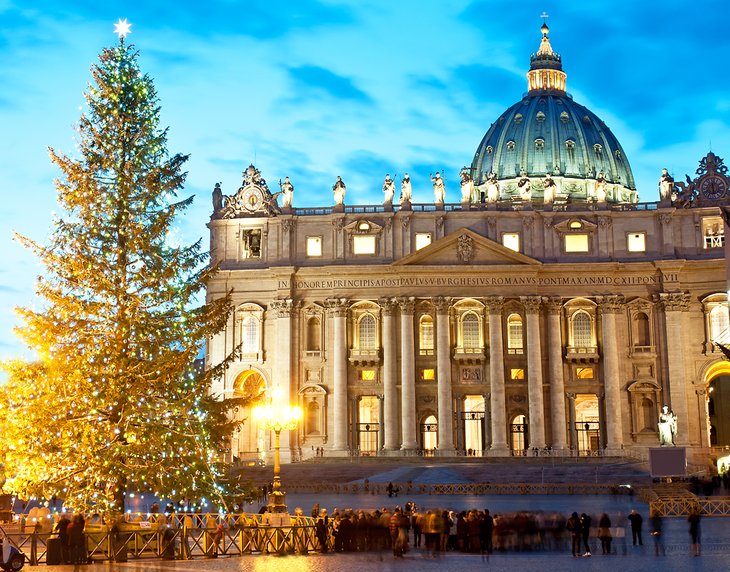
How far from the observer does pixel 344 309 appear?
240 ft

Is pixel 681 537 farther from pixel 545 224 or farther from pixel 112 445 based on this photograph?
pixel 545 224

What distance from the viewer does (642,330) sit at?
2921 inches

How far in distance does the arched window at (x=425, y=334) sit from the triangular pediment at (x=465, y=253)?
380cm

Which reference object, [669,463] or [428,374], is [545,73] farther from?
[669,463]

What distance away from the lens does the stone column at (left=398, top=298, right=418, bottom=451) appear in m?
71.3

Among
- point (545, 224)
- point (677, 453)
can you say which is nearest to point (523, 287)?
point (545, 224)

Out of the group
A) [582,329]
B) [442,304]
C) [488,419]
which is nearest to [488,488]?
[488,419]

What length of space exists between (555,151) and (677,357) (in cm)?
3415

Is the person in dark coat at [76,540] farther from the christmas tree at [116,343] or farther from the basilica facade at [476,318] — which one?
the basilica facade at [476,318]

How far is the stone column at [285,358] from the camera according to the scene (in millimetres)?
72438

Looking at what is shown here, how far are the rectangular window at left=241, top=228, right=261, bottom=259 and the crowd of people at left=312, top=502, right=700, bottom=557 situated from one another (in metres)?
47.9

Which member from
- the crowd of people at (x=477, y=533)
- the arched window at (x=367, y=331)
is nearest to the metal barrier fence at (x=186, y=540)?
the crowd of people at (x=477, y=533)

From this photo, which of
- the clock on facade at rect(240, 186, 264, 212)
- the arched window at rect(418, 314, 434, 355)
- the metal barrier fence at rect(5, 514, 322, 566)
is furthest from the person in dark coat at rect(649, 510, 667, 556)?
the clock on facade at rect(240, 186, 264, 212)

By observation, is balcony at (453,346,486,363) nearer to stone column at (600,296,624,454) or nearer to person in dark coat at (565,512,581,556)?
stone column at (600,296,624,454)
